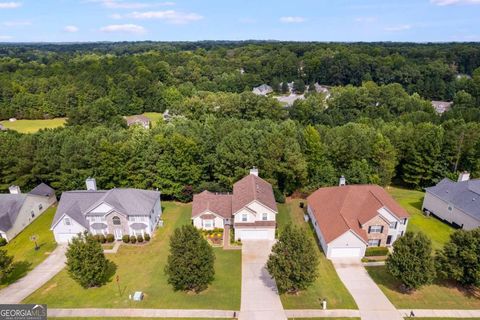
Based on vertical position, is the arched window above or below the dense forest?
below

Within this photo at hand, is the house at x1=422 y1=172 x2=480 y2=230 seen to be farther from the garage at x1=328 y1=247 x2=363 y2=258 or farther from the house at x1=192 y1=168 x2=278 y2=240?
the house at x1=192 y1=168 x2=278 y2=240

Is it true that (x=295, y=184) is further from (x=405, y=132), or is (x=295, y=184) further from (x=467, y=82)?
(x=467, y=82)

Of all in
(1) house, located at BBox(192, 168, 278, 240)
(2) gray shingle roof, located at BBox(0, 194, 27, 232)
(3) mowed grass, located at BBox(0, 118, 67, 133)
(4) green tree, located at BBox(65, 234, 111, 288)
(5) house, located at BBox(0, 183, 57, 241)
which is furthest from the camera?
(3) mowed grass, located at BBox(0, 118, 67, 133)

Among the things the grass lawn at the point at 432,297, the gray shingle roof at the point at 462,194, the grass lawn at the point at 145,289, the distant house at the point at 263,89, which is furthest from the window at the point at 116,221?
the distant house at the point at 263,89

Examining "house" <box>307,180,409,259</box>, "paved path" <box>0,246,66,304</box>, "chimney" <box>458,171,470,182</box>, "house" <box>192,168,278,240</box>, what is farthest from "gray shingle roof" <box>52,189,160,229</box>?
"chimney" <box>458,171,470,182</box>

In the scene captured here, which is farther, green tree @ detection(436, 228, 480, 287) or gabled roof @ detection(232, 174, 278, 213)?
gabled roof @ detection(232, 174, 278, 213)

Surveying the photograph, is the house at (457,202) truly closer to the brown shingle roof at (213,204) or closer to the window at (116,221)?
the brown shingle roof at (213,204)
